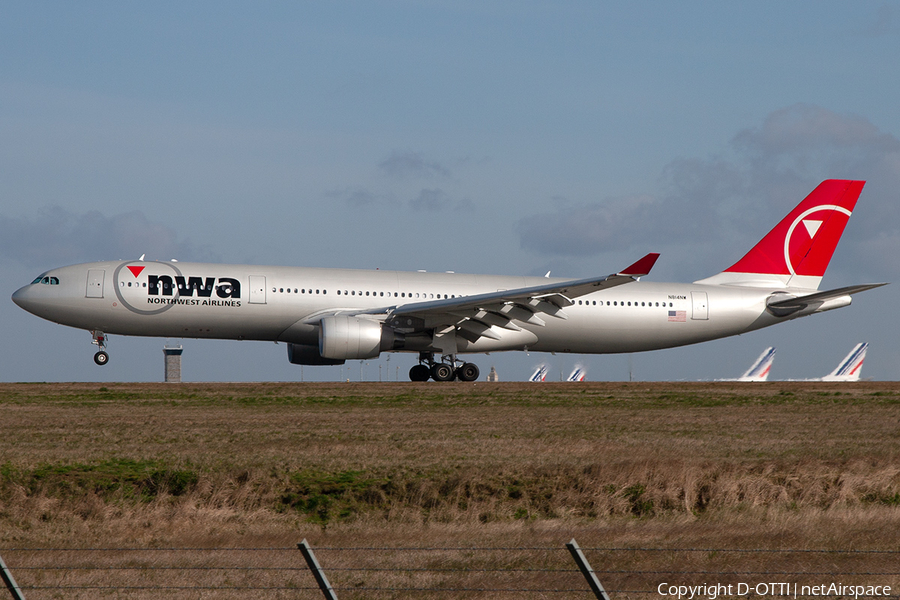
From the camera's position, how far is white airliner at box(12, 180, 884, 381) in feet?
109

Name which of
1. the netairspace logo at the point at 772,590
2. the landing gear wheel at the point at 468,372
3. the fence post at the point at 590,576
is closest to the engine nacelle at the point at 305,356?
the landing gear wheel at the point at 468,372

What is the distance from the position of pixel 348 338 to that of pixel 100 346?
347 inches

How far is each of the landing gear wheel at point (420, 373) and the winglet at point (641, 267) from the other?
8.83m

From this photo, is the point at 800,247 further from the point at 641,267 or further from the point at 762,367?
the point at 762,367

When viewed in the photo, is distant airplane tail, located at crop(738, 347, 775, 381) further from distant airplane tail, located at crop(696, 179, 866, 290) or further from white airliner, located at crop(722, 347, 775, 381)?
distant airplane tail, located at crop(696, 179, 866, 290)

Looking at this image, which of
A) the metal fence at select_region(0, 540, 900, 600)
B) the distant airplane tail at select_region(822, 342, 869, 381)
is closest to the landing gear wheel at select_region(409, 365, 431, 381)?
the metal fence at select_region(0, 540, 900, 600)

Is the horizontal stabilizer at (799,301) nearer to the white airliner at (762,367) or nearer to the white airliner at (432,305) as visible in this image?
the white airliner at (432,305)

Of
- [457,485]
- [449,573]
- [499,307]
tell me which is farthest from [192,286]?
[449,573]

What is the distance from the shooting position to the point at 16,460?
59.1 feet

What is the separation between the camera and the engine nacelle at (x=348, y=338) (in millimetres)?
32375

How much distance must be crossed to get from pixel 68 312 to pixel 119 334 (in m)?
1.79

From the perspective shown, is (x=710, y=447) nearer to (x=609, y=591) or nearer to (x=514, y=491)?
(x=514, y=491)

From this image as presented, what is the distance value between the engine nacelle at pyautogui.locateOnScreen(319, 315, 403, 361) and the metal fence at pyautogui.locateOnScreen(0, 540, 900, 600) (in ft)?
61.5

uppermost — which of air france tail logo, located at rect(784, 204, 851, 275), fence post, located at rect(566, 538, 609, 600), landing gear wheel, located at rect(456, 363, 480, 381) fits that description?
air france tail logo, located at rect(784, 204, 851, 275)
